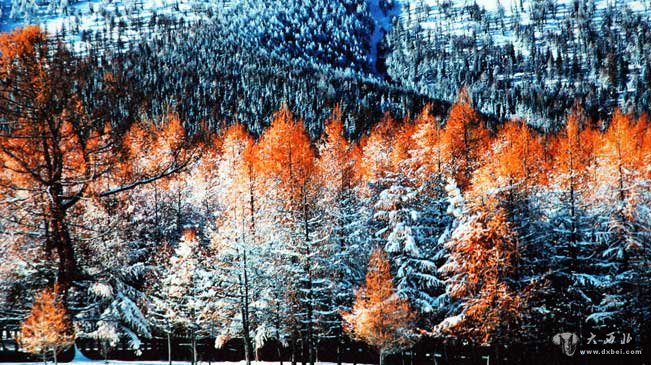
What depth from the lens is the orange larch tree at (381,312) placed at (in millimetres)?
25922

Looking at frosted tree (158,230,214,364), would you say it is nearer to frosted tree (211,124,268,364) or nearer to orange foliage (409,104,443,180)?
frosted tree (211,124,268,364)

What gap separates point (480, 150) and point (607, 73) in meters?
188

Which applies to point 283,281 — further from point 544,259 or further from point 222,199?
point 544,259

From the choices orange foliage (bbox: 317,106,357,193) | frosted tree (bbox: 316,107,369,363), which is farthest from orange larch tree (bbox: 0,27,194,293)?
orange foliage (bbox: 317,106,357,193)

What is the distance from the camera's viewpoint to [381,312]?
26.0m

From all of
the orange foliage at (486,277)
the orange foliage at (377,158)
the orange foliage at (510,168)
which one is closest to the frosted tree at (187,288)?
the orange foliage at (377,158)

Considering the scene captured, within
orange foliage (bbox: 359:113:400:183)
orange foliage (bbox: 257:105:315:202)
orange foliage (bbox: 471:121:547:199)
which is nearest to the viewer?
orange foliage (bbox: 471:121:547:199)

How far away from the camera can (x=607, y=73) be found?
19888cm

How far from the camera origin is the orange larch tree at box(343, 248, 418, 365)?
2592 cm

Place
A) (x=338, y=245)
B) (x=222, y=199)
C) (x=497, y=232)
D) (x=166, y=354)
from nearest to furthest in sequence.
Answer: (x=497, y=232) → (x=338, y=245) → (x=222, y=199) → (x=166, y=354)

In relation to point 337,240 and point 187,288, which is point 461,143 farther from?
point 187,288

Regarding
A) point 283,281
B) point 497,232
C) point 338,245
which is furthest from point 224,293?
point 497,232

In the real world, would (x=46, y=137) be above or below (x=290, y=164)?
below

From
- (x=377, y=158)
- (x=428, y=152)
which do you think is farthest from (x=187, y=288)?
(x=428, y=152)
